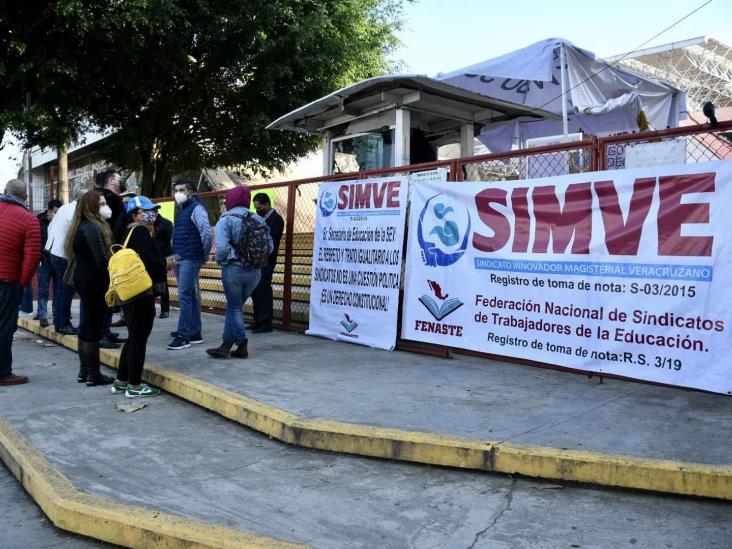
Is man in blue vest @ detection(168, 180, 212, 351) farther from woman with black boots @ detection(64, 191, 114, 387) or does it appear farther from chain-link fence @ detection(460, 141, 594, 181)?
chain-link fence @ detection(460, 141, 594, 181)

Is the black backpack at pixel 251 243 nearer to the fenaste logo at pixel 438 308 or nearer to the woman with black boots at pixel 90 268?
the woman with black boots at pixel 90 268

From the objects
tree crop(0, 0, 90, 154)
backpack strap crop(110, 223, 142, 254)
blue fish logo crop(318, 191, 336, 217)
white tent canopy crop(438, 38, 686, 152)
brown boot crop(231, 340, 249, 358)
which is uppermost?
tree crop(0, 0, 90, 154)

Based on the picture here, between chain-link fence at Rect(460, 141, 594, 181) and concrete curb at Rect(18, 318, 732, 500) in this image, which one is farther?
chain-link fence at Rect(460, 141, 594, 181)

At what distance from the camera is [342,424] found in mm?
4277

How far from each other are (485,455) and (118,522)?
6.73 feet

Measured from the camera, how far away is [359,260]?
739 centimetres

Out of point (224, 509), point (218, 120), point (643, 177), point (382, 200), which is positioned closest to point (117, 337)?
point (382, 200)

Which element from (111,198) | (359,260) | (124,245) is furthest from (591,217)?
(111,198)

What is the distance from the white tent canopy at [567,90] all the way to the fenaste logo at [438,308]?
4341 mm

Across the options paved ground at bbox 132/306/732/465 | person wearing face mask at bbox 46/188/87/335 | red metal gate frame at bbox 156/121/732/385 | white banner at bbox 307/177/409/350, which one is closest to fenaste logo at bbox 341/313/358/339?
white banner at bbox 307/177/409/350

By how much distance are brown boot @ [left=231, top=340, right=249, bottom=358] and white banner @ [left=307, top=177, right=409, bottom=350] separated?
137 cm

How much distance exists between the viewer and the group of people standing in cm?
566

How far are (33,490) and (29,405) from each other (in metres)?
2.04

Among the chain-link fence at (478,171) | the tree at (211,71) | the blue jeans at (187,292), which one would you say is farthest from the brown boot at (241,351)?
the tree at (211,71)
